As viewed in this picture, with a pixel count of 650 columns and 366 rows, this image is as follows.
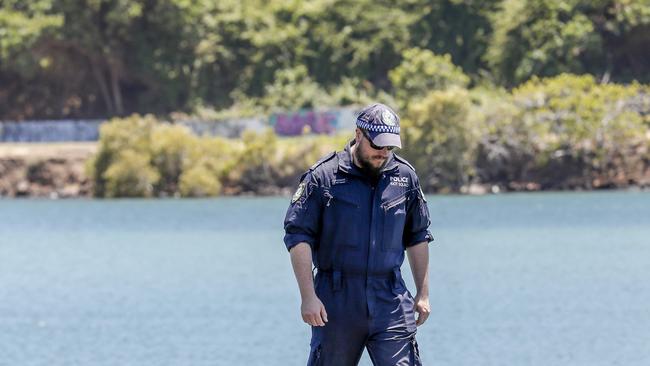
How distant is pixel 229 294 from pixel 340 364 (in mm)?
20797

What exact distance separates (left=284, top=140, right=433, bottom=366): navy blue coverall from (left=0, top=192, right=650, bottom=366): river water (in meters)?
9.76

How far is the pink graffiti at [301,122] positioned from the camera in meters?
78.2

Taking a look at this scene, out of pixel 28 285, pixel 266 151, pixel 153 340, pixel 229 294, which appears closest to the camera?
pixel 153 340

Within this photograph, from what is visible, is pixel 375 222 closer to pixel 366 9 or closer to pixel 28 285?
pixel 28 285

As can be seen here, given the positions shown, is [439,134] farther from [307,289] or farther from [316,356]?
[307,289]

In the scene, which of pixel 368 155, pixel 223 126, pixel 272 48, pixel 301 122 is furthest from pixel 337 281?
pixel 272 48

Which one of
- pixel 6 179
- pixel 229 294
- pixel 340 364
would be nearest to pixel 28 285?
pixel 229 294

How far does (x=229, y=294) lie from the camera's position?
31.8m

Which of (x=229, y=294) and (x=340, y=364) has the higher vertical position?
(x=340, y=364)

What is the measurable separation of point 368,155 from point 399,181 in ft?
1.07

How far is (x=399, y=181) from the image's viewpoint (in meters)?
11.1

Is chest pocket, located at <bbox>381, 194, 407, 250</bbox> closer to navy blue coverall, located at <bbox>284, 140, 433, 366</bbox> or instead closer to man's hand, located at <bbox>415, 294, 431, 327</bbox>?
navy blue coverall, located at <bbox>284, 140, 433, 366</bbox>

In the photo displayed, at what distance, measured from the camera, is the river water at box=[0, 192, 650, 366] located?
22703mm

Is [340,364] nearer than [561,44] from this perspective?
Yes
